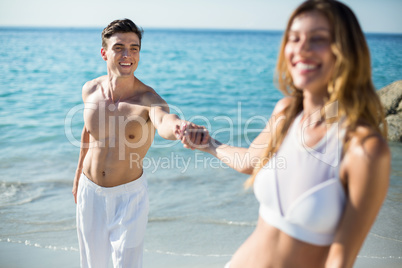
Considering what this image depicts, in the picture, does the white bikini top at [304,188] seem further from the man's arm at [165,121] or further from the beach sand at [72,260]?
the beach sand at [72,260]

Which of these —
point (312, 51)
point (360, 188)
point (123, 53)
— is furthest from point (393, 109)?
point (360, 188)

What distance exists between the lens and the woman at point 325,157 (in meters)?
1.50

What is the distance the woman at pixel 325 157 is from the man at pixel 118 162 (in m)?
1.54

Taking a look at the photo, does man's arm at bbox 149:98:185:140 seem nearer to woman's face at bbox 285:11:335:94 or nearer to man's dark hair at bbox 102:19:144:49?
man's dark hair at bbox 102:19:144:49

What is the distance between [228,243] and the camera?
4.73 m

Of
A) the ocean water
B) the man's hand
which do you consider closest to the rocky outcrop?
the ocean water

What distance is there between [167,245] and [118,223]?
154 centimetres

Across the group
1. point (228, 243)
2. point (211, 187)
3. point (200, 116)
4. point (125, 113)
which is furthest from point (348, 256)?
point (200, 116)

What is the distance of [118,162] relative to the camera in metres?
3.32

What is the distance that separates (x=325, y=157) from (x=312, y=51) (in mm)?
416

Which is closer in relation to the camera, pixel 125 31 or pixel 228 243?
pixel 125 31

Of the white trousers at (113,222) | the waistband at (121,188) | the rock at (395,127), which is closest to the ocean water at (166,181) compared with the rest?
the rock at (395,127)

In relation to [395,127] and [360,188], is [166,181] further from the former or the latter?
[395,127]

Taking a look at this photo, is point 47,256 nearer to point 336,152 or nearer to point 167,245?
point 167,245
